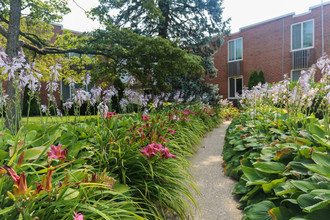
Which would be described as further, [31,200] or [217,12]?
[217,12]

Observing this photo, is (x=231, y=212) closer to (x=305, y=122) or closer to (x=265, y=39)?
(x=305, y=122)

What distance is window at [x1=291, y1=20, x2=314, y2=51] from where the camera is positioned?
43.5ft

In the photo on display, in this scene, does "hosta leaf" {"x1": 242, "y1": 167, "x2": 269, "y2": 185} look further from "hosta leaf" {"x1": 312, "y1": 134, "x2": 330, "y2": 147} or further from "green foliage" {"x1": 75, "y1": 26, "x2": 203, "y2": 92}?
"green foliage" {"x1": 75, "y1": 26, "x2": 203, "y2": 92}

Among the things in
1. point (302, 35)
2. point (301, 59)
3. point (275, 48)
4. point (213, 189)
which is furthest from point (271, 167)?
point (302, 35)

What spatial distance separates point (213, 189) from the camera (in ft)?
9.06

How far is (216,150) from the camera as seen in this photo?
15.2 feet

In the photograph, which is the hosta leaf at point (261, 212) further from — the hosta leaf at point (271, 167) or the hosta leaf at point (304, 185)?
the hosta leaf at point (271, 167)

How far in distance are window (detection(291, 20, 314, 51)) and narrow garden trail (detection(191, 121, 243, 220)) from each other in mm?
12888

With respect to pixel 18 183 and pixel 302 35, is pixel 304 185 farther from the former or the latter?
pixel 302 35

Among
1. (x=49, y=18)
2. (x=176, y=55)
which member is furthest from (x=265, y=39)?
(x=49, y=18)

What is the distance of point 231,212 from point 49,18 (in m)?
8.85

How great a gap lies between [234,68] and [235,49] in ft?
5.02

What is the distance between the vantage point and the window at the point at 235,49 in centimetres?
1580

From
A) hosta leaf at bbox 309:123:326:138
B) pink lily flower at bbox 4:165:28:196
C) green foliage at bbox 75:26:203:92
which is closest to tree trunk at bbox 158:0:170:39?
green foliage at bbox 75:26:203:92
